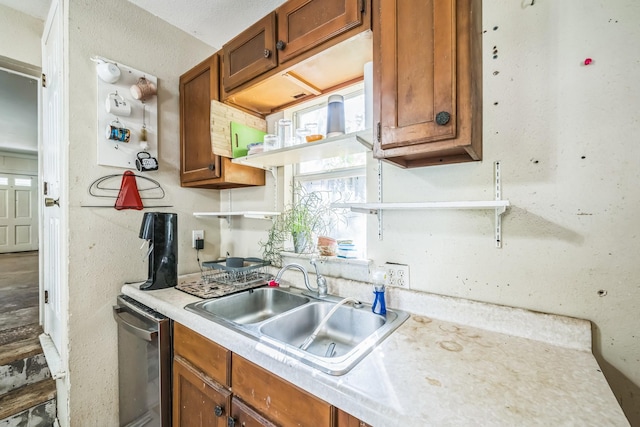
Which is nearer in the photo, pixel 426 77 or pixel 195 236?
pixel 426 77

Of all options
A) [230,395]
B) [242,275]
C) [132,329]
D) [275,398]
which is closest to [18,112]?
[132,329]

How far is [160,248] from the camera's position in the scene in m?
1.49

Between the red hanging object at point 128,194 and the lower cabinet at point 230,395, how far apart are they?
32.4 inches

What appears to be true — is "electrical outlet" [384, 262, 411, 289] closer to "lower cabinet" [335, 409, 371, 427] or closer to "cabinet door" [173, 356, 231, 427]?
"lower cabinet" [335, 409, 371, 427]

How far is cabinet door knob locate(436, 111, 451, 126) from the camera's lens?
81cm

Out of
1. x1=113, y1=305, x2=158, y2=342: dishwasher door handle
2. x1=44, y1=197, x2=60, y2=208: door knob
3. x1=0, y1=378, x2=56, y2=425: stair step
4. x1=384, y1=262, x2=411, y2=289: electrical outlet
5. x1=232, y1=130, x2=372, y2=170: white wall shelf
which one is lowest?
x1=0, y1=378, x2=56, y2=425: stair step

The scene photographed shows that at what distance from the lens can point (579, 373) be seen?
2.29 ft

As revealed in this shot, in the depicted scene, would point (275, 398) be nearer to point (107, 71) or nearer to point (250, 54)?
point (250, 54)

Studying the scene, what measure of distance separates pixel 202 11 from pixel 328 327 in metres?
1.99

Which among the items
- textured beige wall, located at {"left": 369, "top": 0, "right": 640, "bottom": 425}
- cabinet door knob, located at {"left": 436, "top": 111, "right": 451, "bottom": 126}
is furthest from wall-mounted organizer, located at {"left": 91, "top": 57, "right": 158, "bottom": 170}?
textured beige wall, located at {"left": 369, "top": 0, "right": 640, "bottom": 425}

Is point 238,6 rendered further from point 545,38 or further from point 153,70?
point 545,38

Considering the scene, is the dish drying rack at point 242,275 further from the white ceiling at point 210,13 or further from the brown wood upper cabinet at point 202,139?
the white ceiling at point 210,13

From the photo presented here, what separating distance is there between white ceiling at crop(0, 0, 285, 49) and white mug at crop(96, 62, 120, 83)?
49 centimetres

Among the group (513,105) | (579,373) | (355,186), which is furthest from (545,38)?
(579,373)
